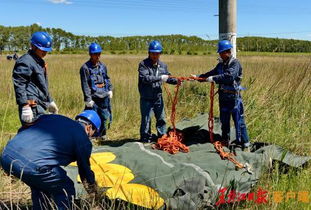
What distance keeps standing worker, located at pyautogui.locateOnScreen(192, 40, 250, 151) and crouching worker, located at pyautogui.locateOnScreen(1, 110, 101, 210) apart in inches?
101

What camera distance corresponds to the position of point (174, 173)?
3.56 m

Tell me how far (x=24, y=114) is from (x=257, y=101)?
4162mm

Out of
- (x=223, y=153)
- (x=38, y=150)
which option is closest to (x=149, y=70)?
(x=223, y=153)

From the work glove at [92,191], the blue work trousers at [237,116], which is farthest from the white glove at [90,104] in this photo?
the work glove at [92,191]

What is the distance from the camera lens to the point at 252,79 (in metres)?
6.94

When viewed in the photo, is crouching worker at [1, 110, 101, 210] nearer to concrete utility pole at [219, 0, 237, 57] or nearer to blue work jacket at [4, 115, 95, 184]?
blue work jacket at [4, 115, 95, 184]

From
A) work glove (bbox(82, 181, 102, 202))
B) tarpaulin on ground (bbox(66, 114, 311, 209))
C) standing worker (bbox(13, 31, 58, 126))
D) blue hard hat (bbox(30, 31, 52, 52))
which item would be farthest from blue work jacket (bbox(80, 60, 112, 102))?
work glove (bbox(82, 181, 102, 202))

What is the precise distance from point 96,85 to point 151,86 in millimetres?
1010

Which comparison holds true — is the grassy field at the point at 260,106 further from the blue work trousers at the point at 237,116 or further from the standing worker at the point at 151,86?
the standing worker at the point at 151,86

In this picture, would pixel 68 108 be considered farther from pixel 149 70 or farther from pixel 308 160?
pixel 308 160

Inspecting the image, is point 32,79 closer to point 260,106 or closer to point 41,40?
point 41,40

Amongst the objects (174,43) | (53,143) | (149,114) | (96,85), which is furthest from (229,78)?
(174,43)


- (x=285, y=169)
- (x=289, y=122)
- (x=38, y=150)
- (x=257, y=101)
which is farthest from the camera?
(x=257, y=101)

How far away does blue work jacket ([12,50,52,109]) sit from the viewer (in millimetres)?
3838
